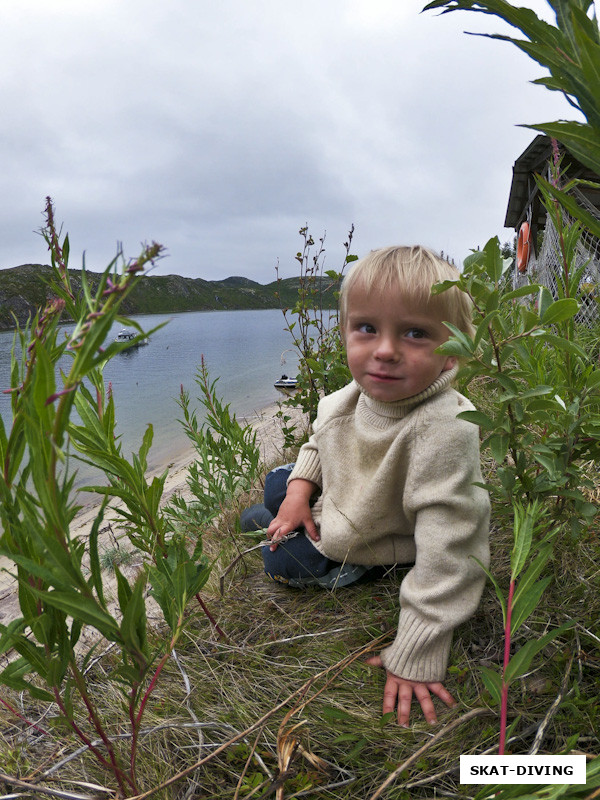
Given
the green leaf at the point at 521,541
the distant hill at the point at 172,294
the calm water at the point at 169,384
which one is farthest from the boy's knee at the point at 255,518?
the distant hill at the point at 172,294

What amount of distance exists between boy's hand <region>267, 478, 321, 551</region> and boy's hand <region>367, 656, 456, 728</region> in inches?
26.8

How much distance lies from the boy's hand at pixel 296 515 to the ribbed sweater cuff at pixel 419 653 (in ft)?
2.02

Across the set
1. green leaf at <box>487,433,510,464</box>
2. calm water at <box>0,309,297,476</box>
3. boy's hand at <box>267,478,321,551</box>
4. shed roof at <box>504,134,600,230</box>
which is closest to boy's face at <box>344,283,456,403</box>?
green leaf at <box>487,433,510,464</box>

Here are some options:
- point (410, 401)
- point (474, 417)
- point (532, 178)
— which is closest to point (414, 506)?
point (410, 401)

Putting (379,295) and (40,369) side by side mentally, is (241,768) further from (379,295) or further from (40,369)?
(379,295)

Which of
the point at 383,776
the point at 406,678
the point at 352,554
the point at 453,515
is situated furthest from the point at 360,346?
the point at 383,776

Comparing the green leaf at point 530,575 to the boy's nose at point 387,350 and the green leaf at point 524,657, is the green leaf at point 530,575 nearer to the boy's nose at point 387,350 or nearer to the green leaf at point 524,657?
the green leaf at point 524,657

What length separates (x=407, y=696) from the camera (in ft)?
4.73

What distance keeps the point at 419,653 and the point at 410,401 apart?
2.58 feet

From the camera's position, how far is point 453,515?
1618 millimetres

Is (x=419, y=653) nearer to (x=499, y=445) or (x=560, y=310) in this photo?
(x=499, y=445)

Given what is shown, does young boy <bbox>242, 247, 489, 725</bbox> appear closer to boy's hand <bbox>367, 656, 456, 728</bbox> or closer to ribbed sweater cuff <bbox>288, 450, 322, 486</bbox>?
boy's hand <bbox>367, 656, 456, 728</bbox>

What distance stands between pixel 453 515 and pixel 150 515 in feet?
3.04

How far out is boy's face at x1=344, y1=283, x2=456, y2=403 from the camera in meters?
1.68
